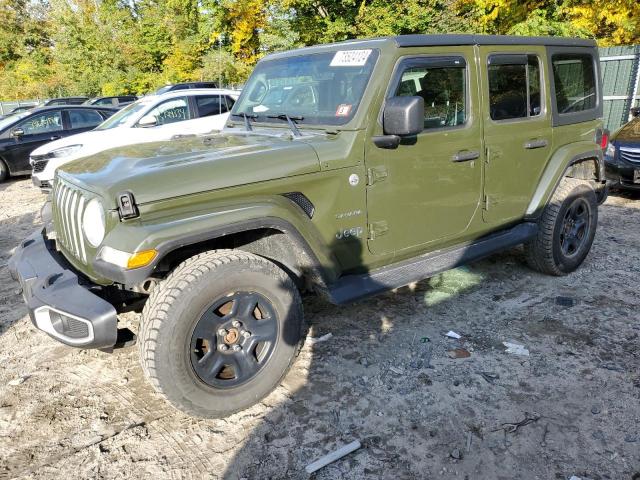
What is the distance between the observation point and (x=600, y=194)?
15.5ft

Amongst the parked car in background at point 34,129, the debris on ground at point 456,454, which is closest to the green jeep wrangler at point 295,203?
the debris on ground at point 456,454

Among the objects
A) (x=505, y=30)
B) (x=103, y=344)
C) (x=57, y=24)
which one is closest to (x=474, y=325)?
(x=103, y=344)

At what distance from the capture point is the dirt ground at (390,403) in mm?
2467

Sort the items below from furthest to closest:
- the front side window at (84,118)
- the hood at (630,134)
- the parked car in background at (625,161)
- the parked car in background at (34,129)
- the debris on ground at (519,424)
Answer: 1. the front side window at (84,118)
2. the parked car in background at (34,129)
3. the hood at (630,134)
4. the parked car in background at (625,161)
5. the debris on ground at (519,424)

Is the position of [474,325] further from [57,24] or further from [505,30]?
[57,24]

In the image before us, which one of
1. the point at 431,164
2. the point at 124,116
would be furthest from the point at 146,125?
the point at 431,164

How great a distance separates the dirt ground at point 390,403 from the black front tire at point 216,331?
19 cm

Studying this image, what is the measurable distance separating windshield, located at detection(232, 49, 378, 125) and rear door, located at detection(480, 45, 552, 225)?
3.44 feet

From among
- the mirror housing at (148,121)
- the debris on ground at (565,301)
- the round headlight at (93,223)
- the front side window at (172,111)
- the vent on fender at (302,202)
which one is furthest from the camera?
the front side window at (172,111)

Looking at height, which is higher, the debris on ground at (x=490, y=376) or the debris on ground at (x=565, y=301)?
the debris on ground at (x=490, y=376)

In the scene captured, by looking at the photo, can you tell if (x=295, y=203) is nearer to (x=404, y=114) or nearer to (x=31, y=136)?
(x=404, y=114)

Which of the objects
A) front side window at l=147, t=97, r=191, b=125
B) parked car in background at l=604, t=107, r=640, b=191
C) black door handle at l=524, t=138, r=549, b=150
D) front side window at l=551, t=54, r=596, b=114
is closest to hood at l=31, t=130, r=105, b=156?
front side window at l=147, t=97, r=191, b=125

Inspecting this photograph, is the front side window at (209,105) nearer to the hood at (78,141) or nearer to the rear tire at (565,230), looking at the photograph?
the hood at (78,141)

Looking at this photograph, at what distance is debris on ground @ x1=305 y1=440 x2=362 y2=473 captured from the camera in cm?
242
